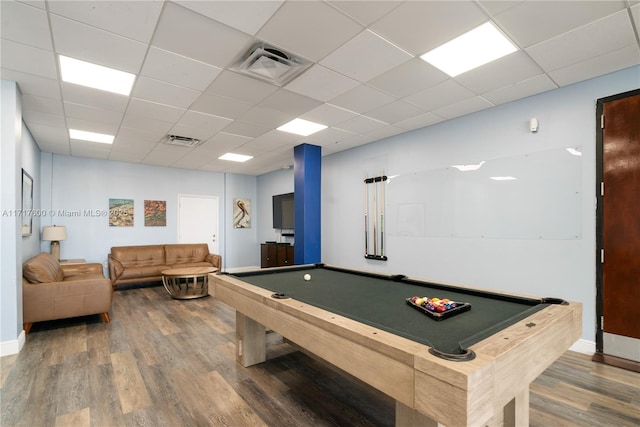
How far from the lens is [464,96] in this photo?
331 cm

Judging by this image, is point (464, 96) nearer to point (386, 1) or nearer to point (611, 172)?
point (611, 172)

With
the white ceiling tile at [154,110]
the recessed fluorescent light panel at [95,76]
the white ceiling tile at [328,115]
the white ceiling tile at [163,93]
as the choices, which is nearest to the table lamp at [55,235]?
the white ceiling tile at [154,110]

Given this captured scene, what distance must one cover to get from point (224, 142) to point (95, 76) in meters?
2.31

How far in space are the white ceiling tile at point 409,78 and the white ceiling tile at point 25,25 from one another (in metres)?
2.59

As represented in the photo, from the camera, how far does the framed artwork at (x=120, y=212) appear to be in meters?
6.53

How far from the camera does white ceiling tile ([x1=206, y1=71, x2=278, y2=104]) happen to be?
2.87 metres

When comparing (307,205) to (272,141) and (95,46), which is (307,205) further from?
(95,46)

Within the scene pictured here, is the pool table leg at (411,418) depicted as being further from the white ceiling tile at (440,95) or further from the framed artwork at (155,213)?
the framed artwork at (155,213)

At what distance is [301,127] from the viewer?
4.34 metres

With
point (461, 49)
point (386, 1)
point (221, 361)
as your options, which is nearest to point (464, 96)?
point (461, 49)

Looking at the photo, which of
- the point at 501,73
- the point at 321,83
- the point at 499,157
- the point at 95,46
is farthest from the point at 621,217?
the point at 95,46

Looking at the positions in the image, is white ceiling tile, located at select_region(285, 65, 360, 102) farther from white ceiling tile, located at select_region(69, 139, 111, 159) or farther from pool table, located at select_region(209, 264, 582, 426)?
white ceiling tile, located at select_region(69, 139, 111, 159)

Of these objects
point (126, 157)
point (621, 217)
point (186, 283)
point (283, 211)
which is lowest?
point (186, 283)

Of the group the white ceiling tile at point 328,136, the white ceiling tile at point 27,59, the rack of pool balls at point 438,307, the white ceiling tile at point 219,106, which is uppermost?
the white ceiling tile at point 27,59
